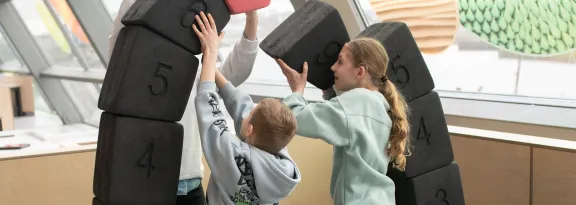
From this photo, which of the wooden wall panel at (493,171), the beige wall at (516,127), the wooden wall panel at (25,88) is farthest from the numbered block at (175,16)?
the wooden wall panel at (25,88)

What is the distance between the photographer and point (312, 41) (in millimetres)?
1909

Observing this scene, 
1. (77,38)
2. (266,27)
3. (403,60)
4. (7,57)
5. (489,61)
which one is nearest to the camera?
(403,60)

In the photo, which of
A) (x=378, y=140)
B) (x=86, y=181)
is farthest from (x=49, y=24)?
(x=378, y=140)

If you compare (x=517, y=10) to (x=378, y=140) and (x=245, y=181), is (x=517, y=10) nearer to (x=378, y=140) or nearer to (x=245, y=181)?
(x=378, y=140)

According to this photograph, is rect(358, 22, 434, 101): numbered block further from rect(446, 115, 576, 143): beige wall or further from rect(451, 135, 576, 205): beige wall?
rect(446, 115, 576, 143): beige wall

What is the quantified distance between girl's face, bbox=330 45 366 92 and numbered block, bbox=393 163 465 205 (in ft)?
1.51

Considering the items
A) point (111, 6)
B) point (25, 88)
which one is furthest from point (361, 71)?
point (25, 88)

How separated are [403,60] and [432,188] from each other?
0.49 m

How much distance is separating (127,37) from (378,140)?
0.81 metres

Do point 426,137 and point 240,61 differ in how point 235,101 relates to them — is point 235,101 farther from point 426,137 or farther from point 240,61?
point 426,137

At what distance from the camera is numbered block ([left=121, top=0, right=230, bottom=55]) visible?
1634mm

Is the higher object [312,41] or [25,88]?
[312,41]

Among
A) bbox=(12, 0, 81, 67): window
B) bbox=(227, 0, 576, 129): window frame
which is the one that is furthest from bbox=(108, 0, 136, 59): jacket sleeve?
bbox=(12, 0, 81, 67): window

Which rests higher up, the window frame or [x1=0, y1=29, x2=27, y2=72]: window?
the window frame
